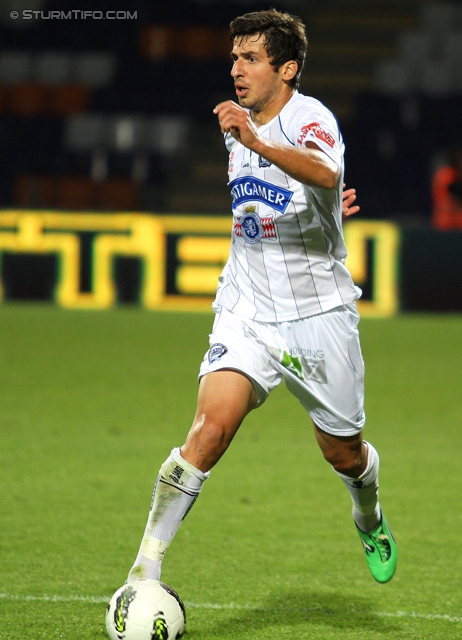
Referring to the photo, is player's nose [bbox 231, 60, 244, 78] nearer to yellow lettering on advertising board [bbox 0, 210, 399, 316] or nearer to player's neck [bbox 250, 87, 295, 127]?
player's neck [bbox 250, 87, 295, 127]

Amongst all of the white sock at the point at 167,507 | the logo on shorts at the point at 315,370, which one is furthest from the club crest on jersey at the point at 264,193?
the white sock at the point at 167,507

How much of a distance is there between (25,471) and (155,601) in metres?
2.77

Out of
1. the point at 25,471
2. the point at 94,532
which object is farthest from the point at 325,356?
the point at 25,471

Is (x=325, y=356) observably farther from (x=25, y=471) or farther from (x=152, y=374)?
(x=152, y=374)

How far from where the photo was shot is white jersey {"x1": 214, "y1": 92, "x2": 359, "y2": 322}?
3.67 metres

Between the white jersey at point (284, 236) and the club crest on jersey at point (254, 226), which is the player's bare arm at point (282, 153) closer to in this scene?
the white jersey at point (284, 236)

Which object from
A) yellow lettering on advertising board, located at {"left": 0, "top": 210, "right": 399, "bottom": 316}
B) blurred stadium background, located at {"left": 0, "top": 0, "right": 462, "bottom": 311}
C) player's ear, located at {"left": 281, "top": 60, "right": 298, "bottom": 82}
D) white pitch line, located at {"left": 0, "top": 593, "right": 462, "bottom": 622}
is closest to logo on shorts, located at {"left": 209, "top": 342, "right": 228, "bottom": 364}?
white pitch line, located at {"left": 0, "top": 593, "right": 462, "bottom": 622}

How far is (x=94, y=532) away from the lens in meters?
4.67

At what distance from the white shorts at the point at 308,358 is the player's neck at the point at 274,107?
2.28 feet

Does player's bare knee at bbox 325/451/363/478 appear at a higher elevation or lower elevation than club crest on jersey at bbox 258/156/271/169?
Result: lower

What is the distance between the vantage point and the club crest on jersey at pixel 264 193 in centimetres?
366

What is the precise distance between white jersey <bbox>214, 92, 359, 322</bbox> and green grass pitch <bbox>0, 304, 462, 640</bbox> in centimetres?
105

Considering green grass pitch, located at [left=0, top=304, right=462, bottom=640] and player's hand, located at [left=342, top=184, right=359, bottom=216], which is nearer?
green grass pitch, located at [left=0, top=304, right=462, bottom=640]

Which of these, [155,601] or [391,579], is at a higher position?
[155,601]
